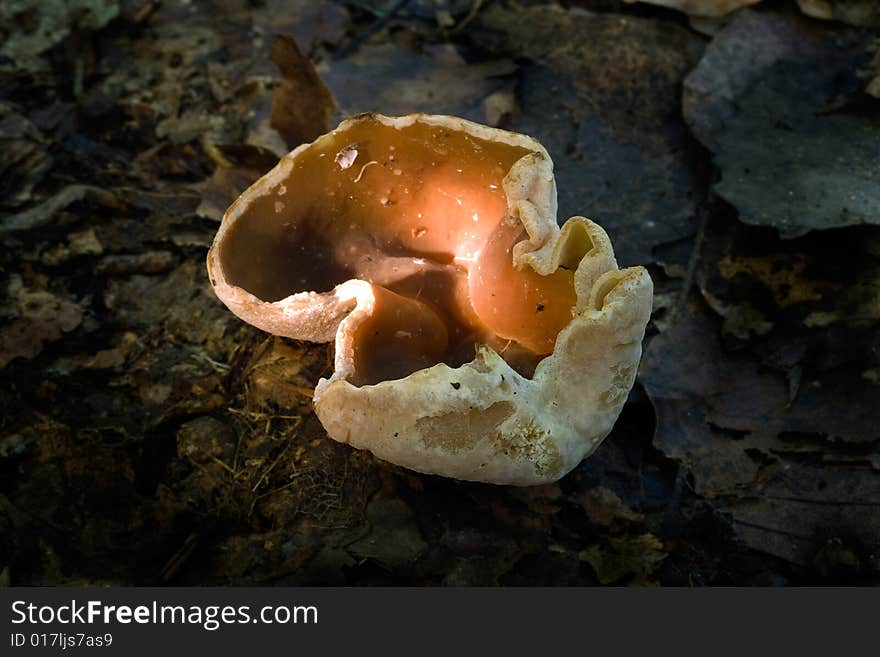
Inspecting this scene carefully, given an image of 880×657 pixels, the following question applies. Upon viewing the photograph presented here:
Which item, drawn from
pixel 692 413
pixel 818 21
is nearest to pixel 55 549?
pixel 692 413

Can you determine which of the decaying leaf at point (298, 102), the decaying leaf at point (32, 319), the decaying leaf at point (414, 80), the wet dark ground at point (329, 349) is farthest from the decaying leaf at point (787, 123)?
the decaying leaf at point (32, 319)

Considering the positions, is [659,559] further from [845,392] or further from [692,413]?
[845,392]

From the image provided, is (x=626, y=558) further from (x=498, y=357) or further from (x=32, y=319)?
(x=32, y=319)

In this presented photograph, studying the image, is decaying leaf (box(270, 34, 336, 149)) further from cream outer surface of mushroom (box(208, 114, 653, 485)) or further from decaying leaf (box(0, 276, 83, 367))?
decaying leaf (box(0, 276, 83, 367))

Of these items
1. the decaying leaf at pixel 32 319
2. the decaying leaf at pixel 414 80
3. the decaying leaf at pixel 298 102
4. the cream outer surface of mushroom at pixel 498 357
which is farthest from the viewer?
the decaying leaf at pixel 414 80

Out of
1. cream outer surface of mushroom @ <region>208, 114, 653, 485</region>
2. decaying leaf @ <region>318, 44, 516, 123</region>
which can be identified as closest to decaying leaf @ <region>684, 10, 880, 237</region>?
decaying leaf @ <region>318, 44, 516, 123</region>

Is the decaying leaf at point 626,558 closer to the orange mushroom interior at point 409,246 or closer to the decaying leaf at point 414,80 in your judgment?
the orange mushroom interior at point 409,246

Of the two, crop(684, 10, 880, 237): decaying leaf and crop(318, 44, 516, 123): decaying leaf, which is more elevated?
crop(684, 10, 880, 237): decaying leaf
